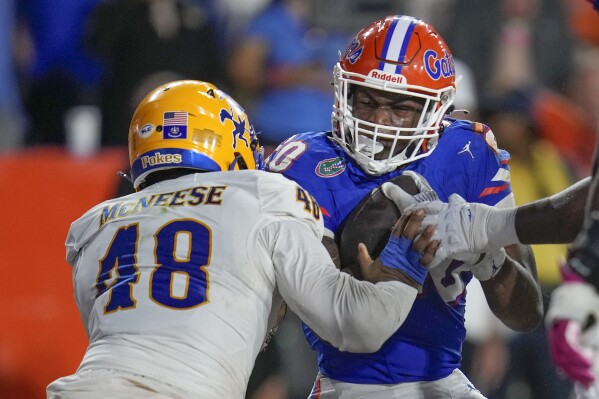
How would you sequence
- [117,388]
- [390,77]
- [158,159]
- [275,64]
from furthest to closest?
[275,64], [390,77], [158,159], [117,388]

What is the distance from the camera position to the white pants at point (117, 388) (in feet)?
9.43

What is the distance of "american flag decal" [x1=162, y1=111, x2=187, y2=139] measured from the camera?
333 centimetres

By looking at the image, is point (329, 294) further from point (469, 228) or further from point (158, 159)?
point (158, 159)

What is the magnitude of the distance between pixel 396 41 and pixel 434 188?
0.54 meters

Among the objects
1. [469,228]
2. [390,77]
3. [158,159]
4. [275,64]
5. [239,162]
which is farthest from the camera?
[275,64]

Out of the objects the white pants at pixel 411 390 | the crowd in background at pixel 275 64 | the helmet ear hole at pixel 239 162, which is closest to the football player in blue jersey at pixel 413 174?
the white pants at pixel 411 390

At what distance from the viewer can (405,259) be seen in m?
3.15

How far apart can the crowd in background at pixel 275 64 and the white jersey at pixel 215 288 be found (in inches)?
119

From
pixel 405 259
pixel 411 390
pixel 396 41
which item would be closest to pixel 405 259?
pixel 405 259

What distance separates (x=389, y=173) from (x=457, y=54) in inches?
149

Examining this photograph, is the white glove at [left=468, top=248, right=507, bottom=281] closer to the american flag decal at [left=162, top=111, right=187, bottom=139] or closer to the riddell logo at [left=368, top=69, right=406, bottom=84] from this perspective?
the riddell logo at [left=368, top=69, right=406, bottom=84]

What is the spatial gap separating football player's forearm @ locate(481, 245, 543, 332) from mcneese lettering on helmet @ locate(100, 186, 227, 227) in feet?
3.35

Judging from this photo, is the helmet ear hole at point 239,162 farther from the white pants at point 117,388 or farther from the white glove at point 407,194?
the white pants at point 117,388

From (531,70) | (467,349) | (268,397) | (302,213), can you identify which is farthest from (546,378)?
(302,213)
